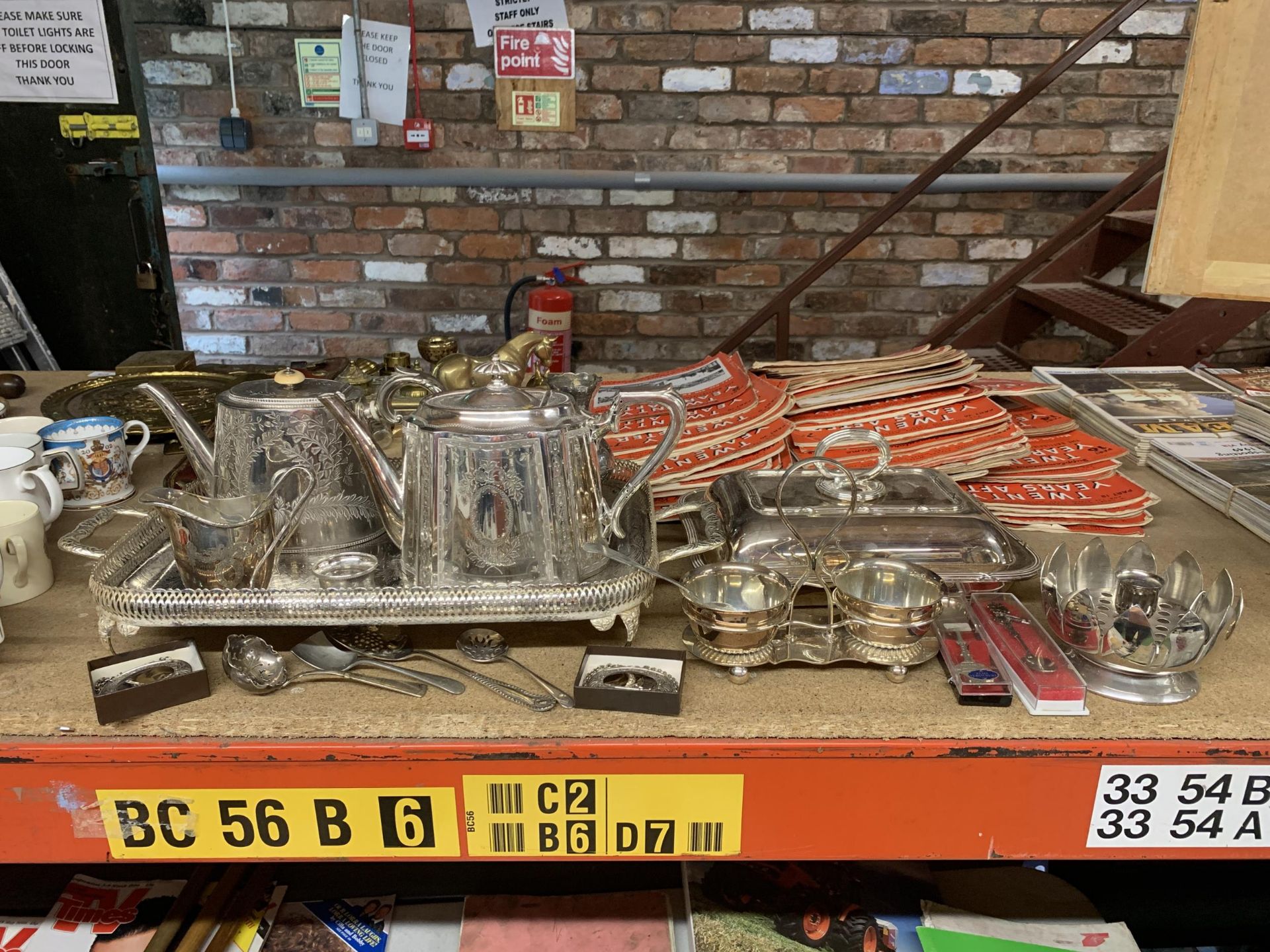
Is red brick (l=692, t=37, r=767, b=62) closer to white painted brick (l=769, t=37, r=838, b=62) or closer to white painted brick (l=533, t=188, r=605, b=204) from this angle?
white painted brick (l=769, t=37, r=838, b=62)

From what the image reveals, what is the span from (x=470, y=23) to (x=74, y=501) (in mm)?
2145

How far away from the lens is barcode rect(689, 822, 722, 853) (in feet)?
2.43

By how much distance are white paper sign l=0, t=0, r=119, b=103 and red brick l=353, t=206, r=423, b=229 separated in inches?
27.9

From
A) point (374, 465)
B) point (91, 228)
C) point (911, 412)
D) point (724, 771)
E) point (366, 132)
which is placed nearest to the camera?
point (724, 771)

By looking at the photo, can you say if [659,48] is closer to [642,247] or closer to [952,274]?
[642,247]

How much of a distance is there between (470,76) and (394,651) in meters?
2.44

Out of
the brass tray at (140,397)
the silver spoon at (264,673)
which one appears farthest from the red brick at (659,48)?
the silver spoon at (264,673)

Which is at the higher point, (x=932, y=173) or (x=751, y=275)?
(x=932, y=173)

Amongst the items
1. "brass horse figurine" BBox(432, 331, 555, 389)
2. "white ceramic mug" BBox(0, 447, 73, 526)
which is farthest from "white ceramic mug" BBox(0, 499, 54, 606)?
"brass horse figurine" BBox(432, 331, 555, 389)

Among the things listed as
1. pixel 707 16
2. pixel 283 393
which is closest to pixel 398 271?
pixel 707 16

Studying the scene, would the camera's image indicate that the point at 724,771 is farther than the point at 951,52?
No

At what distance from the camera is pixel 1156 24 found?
2766 millimetres

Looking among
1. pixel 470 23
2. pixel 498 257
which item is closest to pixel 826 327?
pixel 498 257

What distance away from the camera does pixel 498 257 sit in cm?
301
